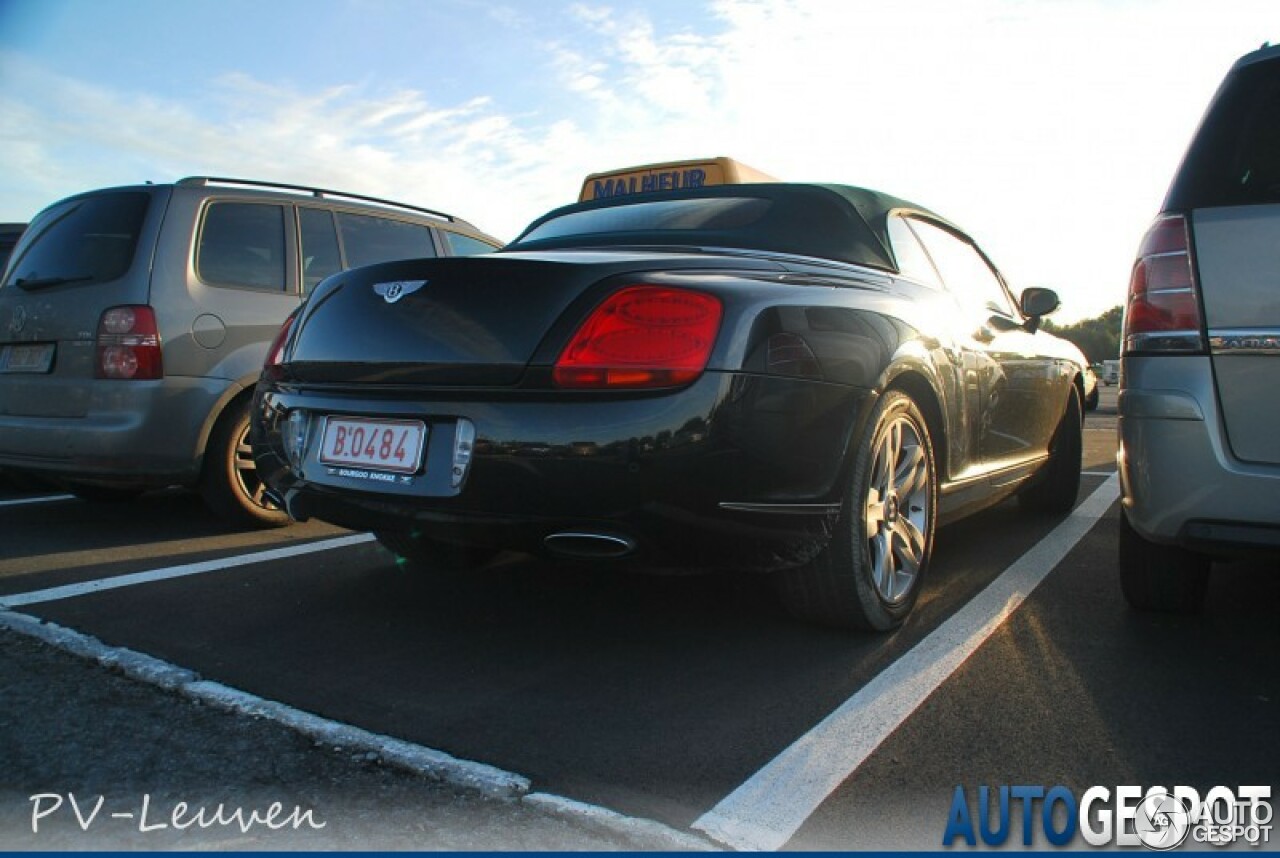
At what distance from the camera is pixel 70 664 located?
272 cm

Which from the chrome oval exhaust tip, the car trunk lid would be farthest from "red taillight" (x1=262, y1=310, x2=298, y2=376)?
the chrome oval exhaust tip

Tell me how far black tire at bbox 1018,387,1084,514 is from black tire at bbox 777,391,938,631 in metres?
2.20

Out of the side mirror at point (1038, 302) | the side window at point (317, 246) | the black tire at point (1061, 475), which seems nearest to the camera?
the side mirror at point (1038, 302)

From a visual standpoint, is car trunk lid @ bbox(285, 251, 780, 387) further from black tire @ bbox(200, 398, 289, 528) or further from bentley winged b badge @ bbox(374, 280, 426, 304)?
black tire @ bbox(200, 398, 289, 528)

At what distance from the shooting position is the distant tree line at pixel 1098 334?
128m

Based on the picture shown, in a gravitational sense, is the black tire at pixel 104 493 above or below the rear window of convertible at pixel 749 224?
below

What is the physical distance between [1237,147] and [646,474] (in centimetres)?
187

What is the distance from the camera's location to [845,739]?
7.66 ft

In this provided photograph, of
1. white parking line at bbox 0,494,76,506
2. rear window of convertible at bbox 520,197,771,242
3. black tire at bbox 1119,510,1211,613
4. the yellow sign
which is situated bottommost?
white parking line at bbox 0,494,76,506

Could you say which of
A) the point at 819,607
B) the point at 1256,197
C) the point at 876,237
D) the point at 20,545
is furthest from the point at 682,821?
the point at 20,545

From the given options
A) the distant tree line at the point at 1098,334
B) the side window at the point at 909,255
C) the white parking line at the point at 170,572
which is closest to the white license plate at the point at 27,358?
the white parking line at the point at 170,572

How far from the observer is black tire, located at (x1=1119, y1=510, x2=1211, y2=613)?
3281 mm

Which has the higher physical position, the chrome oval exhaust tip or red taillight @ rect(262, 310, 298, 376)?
red taillight @ rect(262, 310, 298, 376)

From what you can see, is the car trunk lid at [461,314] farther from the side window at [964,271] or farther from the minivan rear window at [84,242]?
the minivan rear window at [84,242]
